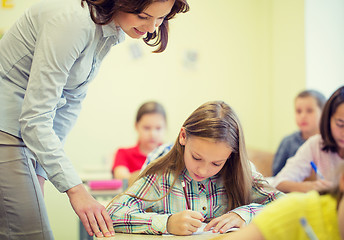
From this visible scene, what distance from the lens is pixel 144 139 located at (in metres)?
2.91

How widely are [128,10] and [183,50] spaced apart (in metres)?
2.63

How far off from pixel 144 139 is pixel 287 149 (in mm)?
897

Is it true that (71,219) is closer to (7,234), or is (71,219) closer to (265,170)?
(265,170)

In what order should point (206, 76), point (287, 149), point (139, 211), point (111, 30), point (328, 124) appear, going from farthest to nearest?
1. point (206, 76)
2. point (287, 149)
3. point (328, 124)
4. point (139, 211)
5. point (111, 30)

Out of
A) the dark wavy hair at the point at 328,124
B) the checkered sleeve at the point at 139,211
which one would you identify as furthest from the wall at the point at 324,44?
the checkered sleeve at the point at 139,211

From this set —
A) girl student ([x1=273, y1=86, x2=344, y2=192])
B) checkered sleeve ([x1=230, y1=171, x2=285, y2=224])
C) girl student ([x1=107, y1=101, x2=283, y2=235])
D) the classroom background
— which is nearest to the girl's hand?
girl student ([x1=107, y1=101, x2=283, y2=235])

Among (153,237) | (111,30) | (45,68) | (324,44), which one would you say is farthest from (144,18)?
(324,44)

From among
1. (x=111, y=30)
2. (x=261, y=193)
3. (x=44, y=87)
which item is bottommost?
(x=261, y=193)

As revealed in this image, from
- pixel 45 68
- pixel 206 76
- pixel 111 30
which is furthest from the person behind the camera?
pixel 206 76

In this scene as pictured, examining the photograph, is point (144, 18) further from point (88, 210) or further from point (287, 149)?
point (287, 149)

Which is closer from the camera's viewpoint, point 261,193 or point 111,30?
point 111,30

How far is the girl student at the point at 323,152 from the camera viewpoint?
6.26ft

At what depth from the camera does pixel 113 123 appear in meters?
3.53

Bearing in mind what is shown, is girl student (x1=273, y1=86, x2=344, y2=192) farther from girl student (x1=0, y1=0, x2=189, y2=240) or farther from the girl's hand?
girl student (x1=0, y1=0, x2=189, y2=240)
